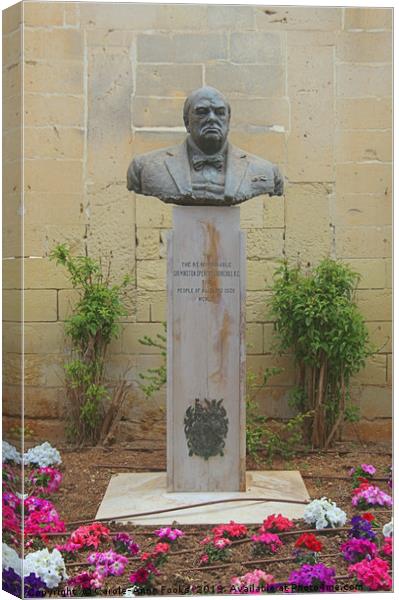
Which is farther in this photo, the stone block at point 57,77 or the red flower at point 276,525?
the stone block at point 57,77

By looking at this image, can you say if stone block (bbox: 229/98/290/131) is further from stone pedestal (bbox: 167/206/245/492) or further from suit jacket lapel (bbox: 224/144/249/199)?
stone pedestal (bbox: 167/206/245/492)

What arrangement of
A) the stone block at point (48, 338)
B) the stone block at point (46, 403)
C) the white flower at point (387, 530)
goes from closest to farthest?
the white flower at point (387, 530)
the stone block at point (46, 403)
the stone block at point (48, 338)

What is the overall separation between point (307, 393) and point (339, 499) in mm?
1115

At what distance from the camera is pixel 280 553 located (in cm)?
413

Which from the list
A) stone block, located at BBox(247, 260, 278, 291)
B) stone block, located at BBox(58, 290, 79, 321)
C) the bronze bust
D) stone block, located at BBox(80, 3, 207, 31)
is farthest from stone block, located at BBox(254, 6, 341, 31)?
stone block, located at BBox(58, 290, 79, 321)

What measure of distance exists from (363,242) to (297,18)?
136 cm

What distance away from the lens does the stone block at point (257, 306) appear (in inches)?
237

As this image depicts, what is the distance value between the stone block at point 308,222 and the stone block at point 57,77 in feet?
4.45

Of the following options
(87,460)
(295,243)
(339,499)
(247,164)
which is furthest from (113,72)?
(339,499)

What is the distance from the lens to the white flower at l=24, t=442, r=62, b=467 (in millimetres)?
4711

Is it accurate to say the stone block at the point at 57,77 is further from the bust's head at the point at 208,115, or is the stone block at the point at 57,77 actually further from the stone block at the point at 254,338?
the stone block at the point at 254,338

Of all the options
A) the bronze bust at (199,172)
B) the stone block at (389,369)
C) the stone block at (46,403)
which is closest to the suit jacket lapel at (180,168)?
the bronze bust at (199,172)

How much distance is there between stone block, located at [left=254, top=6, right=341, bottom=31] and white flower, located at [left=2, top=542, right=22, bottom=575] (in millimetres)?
2396

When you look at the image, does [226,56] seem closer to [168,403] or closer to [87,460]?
[168,403]
